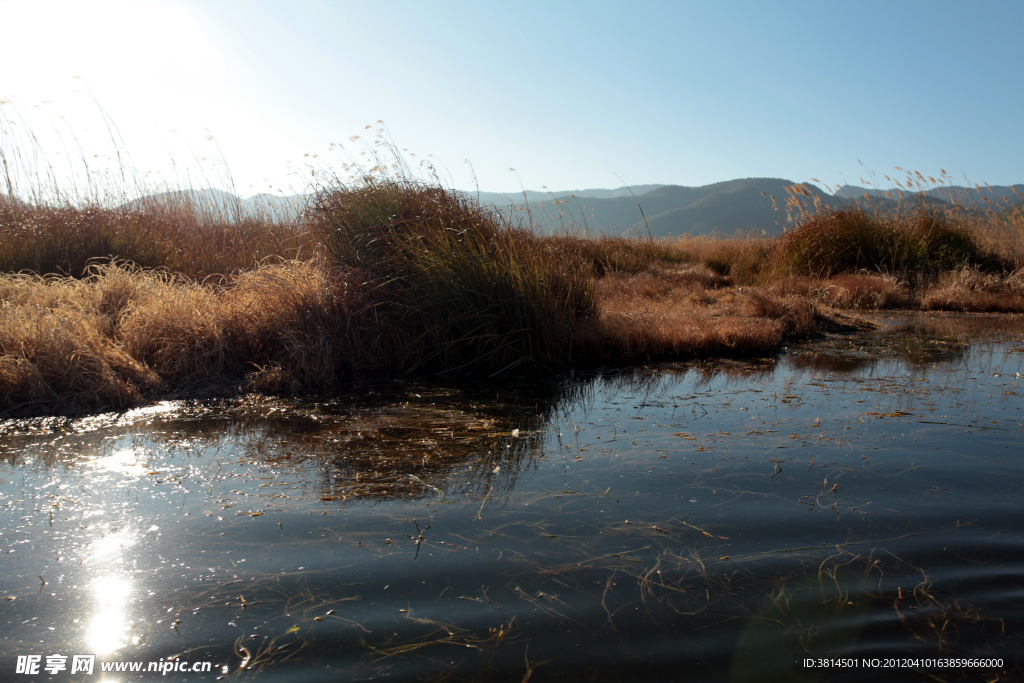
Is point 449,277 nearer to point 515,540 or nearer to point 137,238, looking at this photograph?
point 515,540

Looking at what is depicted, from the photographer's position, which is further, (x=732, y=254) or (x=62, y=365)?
(x=732, y=254)

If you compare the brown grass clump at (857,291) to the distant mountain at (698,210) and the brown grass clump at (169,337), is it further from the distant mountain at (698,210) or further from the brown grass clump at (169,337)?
the distant mountain at (698,210)

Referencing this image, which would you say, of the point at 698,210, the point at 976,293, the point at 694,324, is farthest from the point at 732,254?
the point at 698,210

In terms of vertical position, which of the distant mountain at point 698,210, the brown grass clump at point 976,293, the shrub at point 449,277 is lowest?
the brown grass clump at point 976,293

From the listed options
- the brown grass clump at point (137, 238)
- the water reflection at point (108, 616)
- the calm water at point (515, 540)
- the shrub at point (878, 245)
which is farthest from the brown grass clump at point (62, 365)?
the shrub at point (878, 245)

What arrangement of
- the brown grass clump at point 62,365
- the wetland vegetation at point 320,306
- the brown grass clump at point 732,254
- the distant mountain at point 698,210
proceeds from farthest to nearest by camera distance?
the distant mountain at point 698,210
the brown grass clump at point 732,254
the wetland vegetation at point 320,306
the brown grass clump at point 62,365

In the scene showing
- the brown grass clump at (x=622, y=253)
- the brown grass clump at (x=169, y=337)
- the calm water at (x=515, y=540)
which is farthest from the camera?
the brown grass clump at (x=622, y=253)

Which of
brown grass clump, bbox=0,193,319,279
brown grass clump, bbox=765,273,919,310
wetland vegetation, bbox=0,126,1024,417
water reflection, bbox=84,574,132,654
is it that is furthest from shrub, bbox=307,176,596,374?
brown grass clump, bbox=765,273,919,310

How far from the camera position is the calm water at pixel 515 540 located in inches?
71.7

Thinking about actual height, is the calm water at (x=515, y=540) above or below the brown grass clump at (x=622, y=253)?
below

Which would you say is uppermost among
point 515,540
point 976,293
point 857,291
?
point 857,291

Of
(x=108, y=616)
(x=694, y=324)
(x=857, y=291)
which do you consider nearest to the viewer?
(x=108, y=616)

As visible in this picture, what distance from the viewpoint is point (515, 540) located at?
96.7 inches

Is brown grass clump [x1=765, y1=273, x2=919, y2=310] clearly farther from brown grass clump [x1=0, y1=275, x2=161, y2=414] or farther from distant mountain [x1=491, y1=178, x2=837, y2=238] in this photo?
distant mountain [x1=491, y1=178, x2=837, y2=238]
